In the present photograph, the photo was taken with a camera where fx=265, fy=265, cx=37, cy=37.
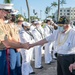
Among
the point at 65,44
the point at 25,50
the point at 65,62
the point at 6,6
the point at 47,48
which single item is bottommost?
the point at 47,48

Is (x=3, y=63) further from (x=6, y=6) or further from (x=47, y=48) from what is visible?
(x=47, y=48)

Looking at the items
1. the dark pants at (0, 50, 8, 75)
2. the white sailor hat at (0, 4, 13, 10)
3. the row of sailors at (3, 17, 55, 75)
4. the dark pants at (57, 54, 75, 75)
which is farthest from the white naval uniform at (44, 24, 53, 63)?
the white sailor hat at (0, 4, 13, 10)

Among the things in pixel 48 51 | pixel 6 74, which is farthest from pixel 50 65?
pixel 6 74

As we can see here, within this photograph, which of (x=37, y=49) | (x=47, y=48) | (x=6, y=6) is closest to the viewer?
(x=6, y=6)

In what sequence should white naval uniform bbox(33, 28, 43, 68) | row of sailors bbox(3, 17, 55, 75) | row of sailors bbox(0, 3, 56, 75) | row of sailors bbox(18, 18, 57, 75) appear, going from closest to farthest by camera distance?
row of sailors bbox(0, 3, 56, 75), row of sailors bbox(3, 17, 55, 75), row of sailors bbox(18, 18, 57, 75), white naval uniform bbox(33, 28, 43, 68)

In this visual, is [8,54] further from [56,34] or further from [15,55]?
[56,34]

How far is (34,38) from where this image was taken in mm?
8680

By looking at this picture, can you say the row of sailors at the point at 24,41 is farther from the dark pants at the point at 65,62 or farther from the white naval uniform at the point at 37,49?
the dark pants at the point at 65,62

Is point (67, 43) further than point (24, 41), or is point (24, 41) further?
point (24, 41)

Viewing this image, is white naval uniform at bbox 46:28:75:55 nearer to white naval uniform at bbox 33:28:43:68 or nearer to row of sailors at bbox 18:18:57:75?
row of sailors at bbox 18:18:57:75

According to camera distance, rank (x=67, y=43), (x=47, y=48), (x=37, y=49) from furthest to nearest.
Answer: (x=47, y=48), (x=37, y=49), (x=67, y=43)

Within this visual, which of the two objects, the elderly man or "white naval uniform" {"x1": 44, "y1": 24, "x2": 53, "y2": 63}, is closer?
the elderly man

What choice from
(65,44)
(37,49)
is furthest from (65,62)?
(37,49)

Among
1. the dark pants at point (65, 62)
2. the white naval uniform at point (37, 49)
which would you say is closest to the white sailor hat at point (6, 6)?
the dark pants at point (65, 62)
